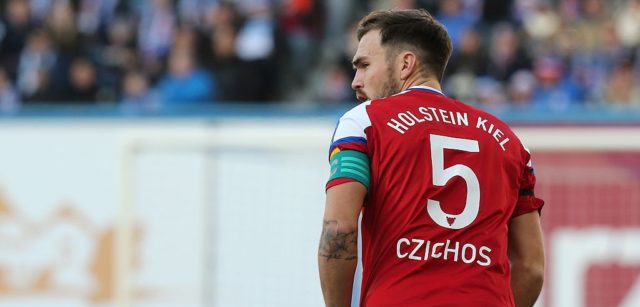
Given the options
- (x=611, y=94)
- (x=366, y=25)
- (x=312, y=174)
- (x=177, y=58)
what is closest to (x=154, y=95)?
(x=177, y=58)

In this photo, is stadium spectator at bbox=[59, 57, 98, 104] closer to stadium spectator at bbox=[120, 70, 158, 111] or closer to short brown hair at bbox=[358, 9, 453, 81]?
stadium spectator at bbox=[120, 70, 158, 111]

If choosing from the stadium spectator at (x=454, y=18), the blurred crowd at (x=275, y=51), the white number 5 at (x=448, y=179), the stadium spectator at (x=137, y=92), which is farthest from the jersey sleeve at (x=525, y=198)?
the stadium spectator at (x=454, y=18)

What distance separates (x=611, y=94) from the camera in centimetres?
1152

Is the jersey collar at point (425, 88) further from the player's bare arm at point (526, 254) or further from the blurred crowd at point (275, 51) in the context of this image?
the blurred crowd at point (275, 51)

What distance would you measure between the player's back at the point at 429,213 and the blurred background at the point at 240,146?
4.14m

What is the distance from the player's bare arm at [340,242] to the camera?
12.9 ft

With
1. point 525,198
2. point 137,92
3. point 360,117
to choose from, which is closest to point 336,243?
point 360,117

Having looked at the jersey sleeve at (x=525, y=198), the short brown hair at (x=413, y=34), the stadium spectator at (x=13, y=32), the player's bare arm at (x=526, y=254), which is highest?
the stadium spectator at (x=13, y=32)

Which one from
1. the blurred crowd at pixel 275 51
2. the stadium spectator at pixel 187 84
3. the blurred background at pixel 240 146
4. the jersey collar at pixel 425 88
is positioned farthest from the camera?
the blurred crowd at pixel 275 51

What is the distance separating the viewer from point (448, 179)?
4062mm

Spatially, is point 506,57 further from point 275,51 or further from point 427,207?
point 427,207

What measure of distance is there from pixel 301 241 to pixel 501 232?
15.1 feet

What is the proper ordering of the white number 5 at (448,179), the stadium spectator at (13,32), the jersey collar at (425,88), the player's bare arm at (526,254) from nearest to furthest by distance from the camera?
the white number 5 at (448,179), the jersey collar at (425,88), the player's bare arm at (526,254), the stadium spectator at (13,32)

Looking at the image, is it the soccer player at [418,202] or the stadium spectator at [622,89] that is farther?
the stadium spectator at [622,89]
